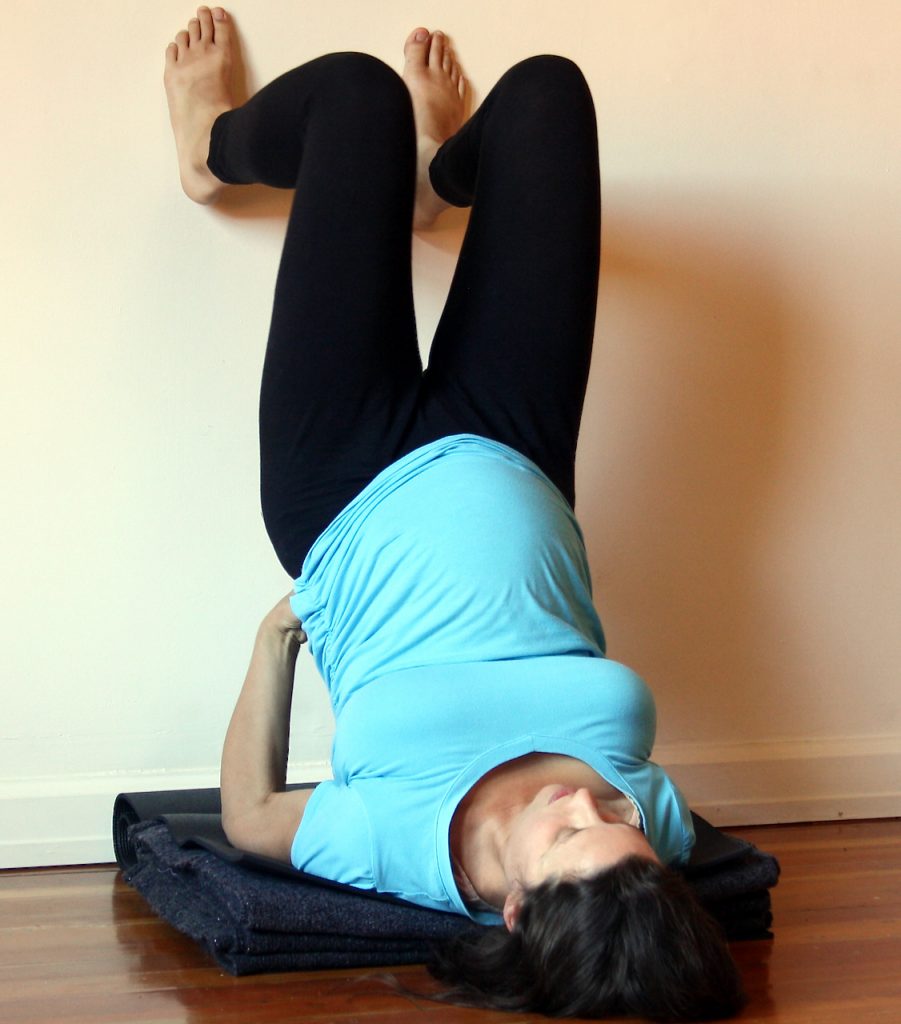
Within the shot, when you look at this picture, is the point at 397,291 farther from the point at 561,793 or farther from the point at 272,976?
the point at 272,976

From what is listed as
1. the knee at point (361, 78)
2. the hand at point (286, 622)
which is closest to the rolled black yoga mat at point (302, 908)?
the hand at point (286, 622)

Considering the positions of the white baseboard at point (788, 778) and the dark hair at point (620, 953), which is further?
the white baseboard at point (788, 778)

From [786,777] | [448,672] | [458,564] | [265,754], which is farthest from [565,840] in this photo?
A: [786,777]

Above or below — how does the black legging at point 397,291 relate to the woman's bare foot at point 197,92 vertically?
below

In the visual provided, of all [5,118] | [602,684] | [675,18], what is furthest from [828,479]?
[5,118]

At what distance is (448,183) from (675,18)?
60 centimetres

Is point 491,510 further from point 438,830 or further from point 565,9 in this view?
point 565,9

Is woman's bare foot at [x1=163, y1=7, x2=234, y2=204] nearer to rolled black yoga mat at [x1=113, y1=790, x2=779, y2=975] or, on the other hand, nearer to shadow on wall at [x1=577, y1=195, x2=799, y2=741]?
shadow on wall at [x1=577, y1=195, x2=799, y2=741]

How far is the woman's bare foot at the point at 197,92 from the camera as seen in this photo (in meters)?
1.82

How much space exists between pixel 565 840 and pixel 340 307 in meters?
0.74

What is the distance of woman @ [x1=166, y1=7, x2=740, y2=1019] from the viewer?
1.16 m

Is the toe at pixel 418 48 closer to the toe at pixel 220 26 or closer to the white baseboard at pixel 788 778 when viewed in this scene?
the toe at pixel 220 26

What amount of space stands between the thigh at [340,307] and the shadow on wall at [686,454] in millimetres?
623

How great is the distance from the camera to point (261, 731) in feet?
4.98
